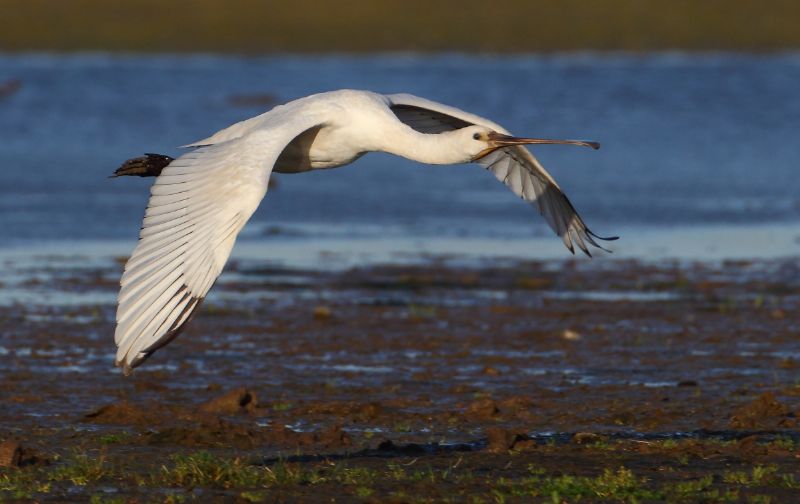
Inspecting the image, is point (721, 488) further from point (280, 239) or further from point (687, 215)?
point (687, 215)

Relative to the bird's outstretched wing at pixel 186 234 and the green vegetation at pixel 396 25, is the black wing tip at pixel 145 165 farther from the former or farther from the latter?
the green vegetation at pixel 396 25

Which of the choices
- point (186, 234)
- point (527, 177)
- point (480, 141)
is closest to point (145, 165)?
point (186, 234)

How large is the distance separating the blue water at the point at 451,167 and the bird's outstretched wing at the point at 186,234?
363 inches

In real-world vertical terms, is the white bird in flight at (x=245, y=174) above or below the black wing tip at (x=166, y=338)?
above

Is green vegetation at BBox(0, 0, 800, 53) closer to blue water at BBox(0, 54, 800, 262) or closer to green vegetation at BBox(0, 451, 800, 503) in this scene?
blue water at BBox(0, 54, 800, 262)

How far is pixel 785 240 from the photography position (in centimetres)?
1808

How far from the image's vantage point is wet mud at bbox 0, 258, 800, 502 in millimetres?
7879

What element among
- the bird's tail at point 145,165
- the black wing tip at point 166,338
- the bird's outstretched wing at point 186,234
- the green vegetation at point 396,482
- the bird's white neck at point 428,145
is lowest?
the green vegetation at point 396,482

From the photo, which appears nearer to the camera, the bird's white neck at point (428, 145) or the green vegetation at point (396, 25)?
the bird's white neck at point (428, 145)

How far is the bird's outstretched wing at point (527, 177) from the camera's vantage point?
10469 millimetres

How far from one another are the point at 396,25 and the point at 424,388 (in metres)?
34.5

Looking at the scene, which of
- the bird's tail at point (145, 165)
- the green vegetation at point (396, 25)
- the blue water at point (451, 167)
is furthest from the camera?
the green vegetation at point (396, 25)

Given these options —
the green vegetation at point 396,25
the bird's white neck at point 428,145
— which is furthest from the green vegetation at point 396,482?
the green vegetation at point 396,25

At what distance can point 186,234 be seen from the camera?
26.2 feet
